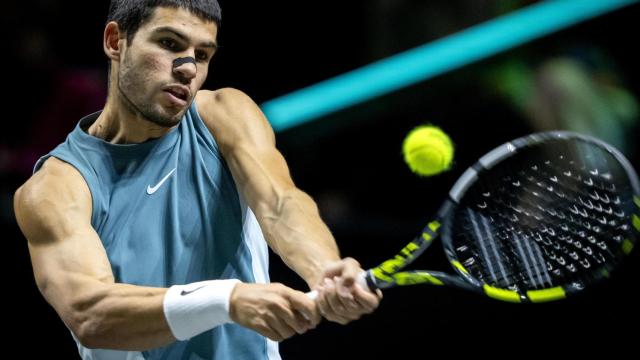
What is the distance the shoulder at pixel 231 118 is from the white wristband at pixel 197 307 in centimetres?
81

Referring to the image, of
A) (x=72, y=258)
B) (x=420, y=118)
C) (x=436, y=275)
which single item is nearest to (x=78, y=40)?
(x=420, y=118)

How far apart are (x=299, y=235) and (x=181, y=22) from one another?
0.82 meters

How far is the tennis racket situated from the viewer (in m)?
3.05

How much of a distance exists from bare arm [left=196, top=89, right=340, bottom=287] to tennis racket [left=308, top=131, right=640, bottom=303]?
33 centimetres

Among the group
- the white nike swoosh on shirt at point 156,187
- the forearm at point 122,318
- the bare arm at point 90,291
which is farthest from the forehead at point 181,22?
the forearm at point 122,318

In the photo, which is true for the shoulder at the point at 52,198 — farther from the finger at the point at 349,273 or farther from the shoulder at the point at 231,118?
the finger at the point at 349,273

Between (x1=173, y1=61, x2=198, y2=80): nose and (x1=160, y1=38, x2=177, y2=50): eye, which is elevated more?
(x1=160, y1=38, x2=177, y2=50): eye

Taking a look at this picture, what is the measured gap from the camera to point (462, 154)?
6074mm

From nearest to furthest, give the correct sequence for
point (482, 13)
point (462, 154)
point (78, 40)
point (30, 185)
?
point (30, 185) → point (462, 154) → point (482, 13) → point (78, 40)

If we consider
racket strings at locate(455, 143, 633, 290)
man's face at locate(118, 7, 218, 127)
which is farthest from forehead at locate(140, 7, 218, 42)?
racket strings at locate(455, 143, 633, 290)

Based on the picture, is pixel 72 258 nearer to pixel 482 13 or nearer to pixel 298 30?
pixel 482 13

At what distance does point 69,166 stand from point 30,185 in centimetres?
14

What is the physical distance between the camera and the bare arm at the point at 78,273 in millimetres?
2955

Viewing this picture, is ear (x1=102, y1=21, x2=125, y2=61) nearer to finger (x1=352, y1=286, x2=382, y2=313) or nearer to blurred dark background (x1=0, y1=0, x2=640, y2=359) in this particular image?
finger (x1=352, y1=286, x2=382, y2=313)
